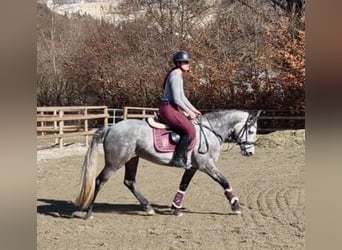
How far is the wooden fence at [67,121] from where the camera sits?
126 inches

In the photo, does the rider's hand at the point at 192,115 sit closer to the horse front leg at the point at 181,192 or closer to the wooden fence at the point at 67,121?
the horse front leg at the point at 181,192

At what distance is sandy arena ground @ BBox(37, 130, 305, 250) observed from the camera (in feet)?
10.5

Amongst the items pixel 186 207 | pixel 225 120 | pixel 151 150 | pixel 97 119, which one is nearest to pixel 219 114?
pixel 225 120

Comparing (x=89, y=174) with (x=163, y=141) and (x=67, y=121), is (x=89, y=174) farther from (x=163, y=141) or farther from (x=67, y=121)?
(x=163, y=141)

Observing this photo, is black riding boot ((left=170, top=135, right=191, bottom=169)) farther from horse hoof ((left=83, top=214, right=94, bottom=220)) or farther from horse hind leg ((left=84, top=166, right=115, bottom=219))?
horse hoof ((left=83, top=214, right=94, bottom=220))

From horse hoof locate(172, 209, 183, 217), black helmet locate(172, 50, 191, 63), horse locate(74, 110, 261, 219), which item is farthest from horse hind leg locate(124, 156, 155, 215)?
black helmet locate(172, 50, 191, 63)

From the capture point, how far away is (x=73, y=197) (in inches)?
128

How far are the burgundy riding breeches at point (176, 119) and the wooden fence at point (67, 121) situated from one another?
Result: 326 millimetres

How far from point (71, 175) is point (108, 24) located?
0.84 m

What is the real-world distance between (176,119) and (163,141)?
0.45 ft

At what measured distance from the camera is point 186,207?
3.28 metres

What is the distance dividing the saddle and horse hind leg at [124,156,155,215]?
0.14 meters
